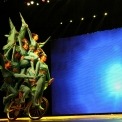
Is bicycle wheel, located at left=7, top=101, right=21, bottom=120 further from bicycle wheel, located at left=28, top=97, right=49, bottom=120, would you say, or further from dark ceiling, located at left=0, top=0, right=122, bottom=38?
dark ceiling, located at left=0, top=0, right=122, bottom=38

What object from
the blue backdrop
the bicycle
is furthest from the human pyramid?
the blue backdrop

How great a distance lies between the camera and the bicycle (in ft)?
30.0

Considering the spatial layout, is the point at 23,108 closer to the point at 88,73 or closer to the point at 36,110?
the point at 36,110

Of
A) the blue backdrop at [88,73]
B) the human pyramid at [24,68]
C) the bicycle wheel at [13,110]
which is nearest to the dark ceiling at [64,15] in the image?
the blue backdrop at [88,73]

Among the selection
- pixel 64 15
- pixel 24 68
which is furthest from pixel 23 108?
pixel 64 15

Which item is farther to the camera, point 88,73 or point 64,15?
point 64,15

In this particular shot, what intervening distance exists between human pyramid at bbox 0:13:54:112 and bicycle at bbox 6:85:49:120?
15 centimetres

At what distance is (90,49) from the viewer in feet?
34.0

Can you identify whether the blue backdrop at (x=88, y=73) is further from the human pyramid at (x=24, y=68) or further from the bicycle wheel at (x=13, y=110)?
the bicycle wheel at (x=13, y=110)

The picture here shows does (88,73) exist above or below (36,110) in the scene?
above

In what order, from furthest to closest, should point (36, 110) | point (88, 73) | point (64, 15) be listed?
point (64, 15) → point (88, 73) → point (36, 110)

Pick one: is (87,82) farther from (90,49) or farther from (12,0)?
(12,0)

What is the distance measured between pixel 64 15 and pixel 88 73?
1.72 metres

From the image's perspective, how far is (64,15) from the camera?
1062 cm
